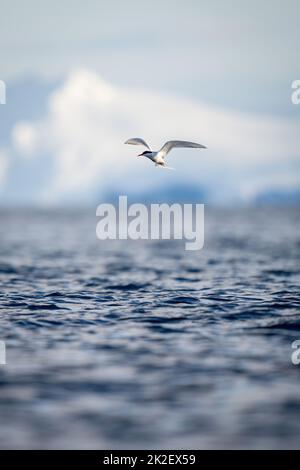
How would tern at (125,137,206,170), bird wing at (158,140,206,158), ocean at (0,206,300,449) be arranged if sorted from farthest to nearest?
bird wing at (158,140,206,158)
tern at (125,137,206,170)
ocean at (0,206,300,449)

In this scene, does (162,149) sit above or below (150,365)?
above

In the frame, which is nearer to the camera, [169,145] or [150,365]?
[150,365]

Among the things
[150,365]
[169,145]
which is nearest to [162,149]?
[169,145]

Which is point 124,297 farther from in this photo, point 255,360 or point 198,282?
point 255,360

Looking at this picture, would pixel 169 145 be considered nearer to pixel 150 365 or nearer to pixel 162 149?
pixel 162 149

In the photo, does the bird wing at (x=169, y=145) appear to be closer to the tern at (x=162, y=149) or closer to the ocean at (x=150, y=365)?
the tern at (x=162, y=149)

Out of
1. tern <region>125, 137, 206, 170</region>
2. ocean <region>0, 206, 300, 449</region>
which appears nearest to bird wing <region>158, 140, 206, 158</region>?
tern <region>125, 137, 206, 170</region>

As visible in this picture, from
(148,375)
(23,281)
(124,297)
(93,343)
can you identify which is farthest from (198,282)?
(148,375)

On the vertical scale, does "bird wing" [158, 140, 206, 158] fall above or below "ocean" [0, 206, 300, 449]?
above

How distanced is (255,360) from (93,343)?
4.15 metres

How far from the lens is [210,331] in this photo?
17.1m

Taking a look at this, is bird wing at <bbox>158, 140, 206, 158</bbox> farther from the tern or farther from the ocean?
the ocean

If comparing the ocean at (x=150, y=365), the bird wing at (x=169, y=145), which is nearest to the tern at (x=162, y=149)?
the bird wing at (x=169, y=145)

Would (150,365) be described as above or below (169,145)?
below
